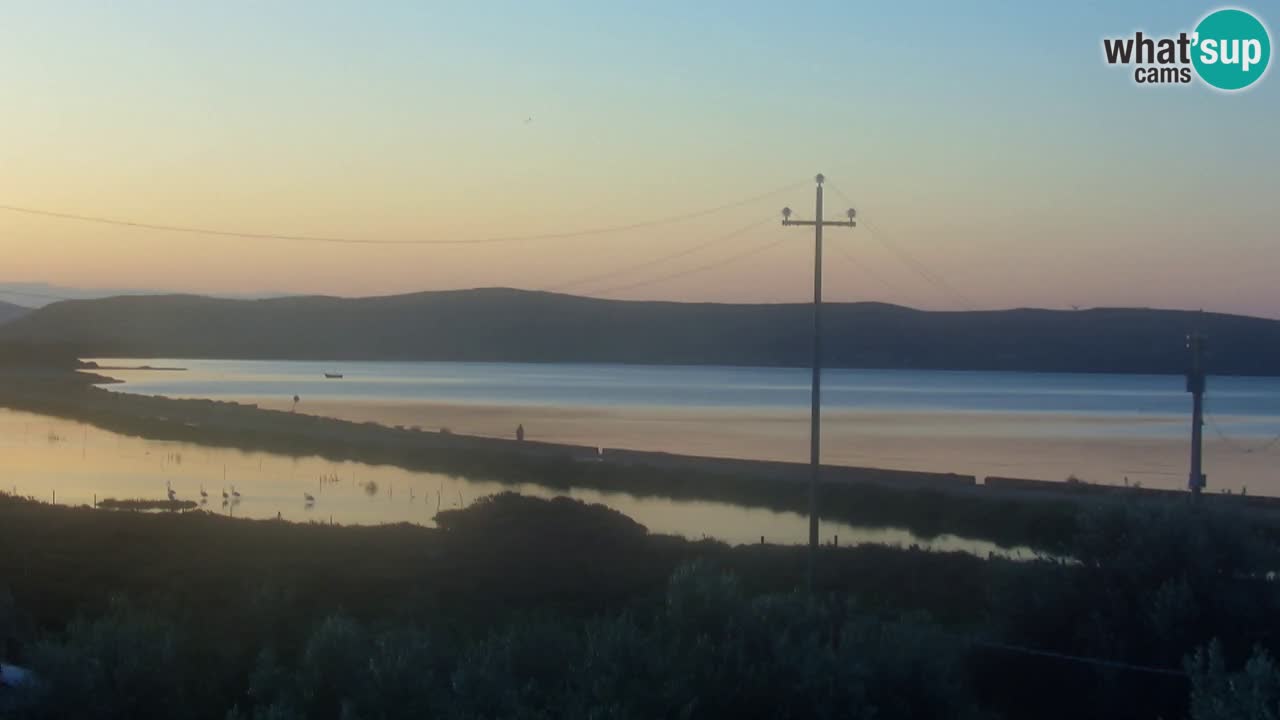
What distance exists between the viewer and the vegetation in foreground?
29.2 ft

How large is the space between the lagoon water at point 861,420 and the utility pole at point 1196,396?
84.8 ft

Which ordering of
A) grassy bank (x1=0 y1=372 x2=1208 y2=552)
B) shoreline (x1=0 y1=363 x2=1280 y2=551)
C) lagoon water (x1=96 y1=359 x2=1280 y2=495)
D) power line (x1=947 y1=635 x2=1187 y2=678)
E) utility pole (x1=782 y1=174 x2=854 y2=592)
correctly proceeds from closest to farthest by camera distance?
power line (x1=947 y1=635 x2=1187 y2=678) → utility pole (x1=782 y1=174 x2=854 y2=592) → shoreline (x1=0 y1=363 x2=1280 y2=551) → grassy bank (x1=0 y1=372 x2=1208 y2=552) → lagoon water (x1=96 y1=359 x2=1280 y2=495)

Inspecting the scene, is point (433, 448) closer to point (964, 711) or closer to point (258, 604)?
point (258, 604)

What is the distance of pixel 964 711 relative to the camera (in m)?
10.4

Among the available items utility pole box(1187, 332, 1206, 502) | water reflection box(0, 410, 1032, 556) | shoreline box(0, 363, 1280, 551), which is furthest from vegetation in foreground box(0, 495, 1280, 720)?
water reflection box(0, 410, 1032, 556)

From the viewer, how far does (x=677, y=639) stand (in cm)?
917

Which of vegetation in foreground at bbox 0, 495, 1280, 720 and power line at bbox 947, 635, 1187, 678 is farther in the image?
power line at bbox 947, 635, 1187, 678

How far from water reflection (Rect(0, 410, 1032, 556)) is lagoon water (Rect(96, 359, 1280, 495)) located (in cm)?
1838

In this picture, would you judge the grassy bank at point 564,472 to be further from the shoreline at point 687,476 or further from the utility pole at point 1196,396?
the utility pole at point 1196,396

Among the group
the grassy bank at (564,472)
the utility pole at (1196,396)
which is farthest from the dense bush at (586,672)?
the utility pole at (1196,396)

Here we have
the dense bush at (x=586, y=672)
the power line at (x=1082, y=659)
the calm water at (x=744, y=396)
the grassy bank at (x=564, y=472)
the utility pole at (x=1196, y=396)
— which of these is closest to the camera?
the dense bush at (x=586, y=672)

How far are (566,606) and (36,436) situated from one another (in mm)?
54228

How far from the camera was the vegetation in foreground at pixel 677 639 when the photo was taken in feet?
29.2

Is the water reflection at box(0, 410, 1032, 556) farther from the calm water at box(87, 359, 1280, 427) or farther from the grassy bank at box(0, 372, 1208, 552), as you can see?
the calm water at box(87, 359, 1280, 427)
